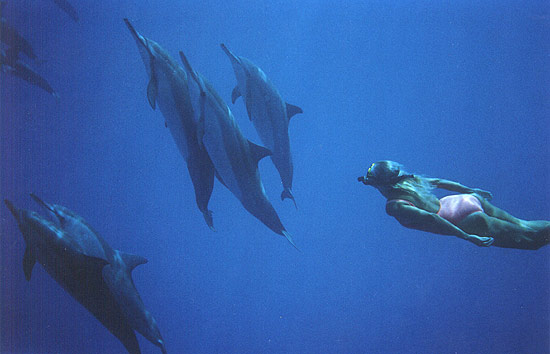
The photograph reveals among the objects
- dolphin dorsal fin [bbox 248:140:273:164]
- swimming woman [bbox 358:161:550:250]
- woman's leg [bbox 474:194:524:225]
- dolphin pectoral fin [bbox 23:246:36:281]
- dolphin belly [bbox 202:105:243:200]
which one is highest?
woman's leg [bbox 474:194:524:225]

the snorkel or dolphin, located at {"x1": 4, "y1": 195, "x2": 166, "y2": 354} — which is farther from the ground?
the snorkel

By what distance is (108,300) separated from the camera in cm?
326

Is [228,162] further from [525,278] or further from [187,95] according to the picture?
[525,278]

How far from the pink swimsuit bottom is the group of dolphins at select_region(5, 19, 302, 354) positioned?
→ 1.51 metres

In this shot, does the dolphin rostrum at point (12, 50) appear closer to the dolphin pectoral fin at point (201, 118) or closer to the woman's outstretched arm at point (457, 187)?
the dolphin pectoral fin at point (201, 118)

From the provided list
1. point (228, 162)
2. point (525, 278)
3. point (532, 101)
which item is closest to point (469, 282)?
point (525, 278)

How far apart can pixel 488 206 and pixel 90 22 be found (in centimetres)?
787

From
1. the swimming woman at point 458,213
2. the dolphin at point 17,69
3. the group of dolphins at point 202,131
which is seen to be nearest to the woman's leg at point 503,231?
the swimming woman at point 458,213

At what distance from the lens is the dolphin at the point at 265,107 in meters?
3.20

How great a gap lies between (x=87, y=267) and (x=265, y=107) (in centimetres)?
245

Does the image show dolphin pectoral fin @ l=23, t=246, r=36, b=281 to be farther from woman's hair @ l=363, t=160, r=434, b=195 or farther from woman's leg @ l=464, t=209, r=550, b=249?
woman's leg @ l=464, t=209, r=550, b=249

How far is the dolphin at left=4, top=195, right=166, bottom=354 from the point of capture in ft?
10.4

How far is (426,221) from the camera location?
2531 mm

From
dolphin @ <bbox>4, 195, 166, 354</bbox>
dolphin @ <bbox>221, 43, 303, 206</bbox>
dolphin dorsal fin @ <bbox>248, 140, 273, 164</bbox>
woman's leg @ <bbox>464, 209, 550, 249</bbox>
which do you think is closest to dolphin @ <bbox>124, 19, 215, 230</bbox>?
dolphin dorsal fin @ <bbox>248, 140, 273, 164</bbox>
